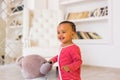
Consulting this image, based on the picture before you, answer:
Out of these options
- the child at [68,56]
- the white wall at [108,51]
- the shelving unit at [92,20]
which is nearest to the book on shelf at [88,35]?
the shelving unit at [92,20]

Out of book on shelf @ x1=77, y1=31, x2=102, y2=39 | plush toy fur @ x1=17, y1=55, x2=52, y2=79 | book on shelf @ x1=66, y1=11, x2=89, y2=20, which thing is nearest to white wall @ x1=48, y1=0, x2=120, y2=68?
book on shelf @ x1=77, y1=31, x2=102, y2=39

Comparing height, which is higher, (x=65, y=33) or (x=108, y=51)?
(x=65, y=33)

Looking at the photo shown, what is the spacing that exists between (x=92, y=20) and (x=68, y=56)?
2453 mm

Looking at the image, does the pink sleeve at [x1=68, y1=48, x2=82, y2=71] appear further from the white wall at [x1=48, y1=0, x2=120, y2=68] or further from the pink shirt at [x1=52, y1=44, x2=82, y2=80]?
the white wall at [x1=48, y1=0, x2=120, y2=68]

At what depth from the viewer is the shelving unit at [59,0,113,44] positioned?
3.23m

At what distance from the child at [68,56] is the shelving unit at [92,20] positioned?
2.17 metres

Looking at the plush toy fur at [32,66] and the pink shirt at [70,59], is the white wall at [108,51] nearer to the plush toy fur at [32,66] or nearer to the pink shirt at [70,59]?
the plush toy fur at [32,66]

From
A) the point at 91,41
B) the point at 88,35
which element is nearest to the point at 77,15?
the point at 88,35

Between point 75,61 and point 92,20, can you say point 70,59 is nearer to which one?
point 75,61

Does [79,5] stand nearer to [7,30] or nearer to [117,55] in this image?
[117,55]

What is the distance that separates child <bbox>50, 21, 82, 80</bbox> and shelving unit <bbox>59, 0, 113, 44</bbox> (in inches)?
85.4

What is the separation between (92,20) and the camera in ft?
11.3

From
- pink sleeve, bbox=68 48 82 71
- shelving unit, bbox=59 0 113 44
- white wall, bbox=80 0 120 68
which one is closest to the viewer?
pink sleeve, bbox=68 48 82 71

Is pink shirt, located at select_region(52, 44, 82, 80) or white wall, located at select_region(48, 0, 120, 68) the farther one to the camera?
white wall, located at select_region(48, 0, 120, 68)
